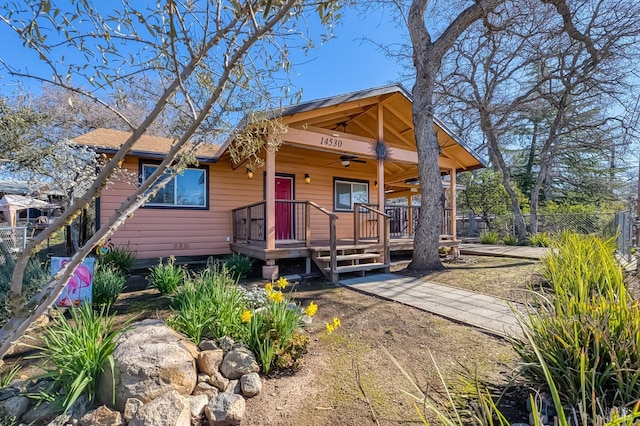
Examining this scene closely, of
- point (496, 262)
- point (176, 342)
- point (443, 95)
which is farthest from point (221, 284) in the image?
point (443, 95)

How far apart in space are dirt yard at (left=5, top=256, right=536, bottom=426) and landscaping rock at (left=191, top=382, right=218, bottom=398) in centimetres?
29

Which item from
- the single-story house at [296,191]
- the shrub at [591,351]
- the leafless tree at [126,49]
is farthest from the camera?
the single-story house at [296,191]

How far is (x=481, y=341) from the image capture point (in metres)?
3.17

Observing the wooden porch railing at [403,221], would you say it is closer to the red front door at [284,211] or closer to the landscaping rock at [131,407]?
the red front door at [284,211]

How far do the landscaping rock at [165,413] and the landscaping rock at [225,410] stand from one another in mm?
143

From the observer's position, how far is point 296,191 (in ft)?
31.7

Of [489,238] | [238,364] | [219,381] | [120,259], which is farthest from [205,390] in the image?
[489,238]

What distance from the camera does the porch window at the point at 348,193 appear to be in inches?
416

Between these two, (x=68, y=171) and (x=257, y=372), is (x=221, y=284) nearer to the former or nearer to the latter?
(x=257, y=372)

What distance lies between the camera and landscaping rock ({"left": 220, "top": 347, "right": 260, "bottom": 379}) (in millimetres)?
2383

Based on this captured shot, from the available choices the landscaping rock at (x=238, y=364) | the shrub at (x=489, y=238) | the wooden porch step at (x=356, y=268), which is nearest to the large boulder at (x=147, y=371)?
the landscaping rock at (x=238, y=364)

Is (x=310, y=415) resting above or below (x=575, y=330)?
below

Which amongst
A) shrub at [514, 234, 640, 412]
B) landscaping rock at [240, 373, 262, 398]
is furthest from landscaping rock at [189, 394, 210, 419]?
shrub at [514, 234, 640, 412]

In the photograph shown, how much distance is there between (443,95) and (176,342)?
14341 mm
